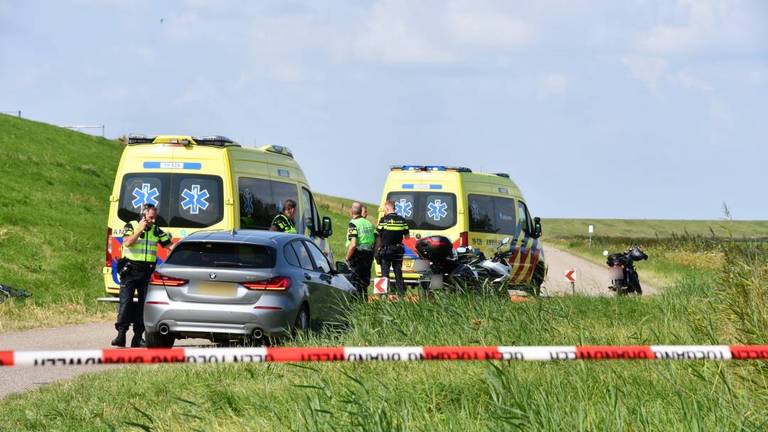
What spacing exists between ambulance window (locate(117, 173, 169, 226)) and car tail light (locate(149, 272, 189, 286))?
4.11 m

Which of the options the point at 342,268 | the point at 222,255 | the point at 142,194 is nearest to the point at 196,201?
the point at 142,194

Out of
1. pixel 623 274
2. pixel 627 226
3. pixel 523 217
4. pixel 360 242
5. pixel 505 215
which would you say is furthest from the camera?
pixel 627 226

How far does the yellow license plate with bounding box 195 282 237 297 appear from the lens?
41.8 feet

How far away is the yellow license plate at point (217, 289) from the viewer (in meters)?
12.7

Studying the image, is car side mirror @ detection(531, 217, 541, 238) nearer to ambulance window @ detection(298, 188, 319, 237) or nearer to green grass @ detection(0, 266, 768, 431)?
ambulance window @ detection(298, 188, 319, 237)

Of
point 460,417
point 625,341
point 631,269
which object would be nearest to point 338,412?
point 460,417

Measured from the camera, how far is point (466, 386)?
7949 millimetres

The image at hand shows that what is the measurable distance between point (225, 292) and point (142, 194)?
15.7 ft

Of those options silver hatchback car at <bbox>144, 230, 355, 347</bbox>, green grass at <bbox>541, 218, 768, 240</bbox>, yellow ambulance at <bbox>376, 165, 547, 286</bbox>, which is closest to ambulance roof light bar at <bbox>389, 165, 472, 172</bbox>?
yellow ambulance at <bbox>376, 165, 547, 286</bbox>

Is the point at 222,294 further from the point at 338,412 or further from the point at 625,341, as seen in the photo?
the point at 338,412

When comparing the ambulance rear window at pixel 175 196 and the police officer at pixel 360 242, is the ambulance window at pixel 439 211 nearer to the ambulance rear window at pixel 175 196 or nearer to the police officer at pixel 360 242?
the police officer at pixel 360 242

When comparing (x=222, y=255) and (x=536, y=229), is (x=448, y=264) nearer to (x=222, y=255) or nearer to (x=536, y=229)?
(x=536, y=229)

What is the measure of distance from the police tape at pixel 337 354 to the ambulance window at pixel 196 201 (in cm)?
1137

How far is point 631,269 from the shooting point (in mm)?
24125
